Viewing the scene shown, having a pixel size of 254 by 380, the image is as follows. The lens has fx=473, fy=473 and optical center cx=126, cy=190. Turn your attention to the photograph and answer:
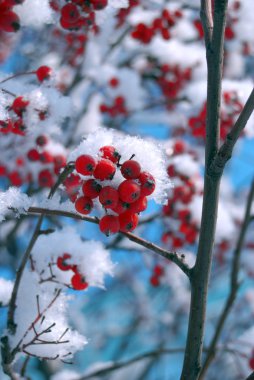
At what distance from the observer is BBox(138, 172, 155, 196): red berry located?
1583mm

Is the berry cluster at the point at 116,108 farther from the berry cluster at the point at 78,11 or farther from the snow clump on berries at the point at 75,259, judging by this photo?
the snow clump on berries at the point at 75,259

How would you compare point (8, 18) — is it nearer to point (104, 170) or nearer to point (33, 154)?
point (33, 154)

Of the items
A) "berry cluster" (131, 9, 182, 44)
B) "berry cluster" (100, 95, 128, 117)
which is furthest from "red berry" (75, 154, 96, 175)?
"berry cluster" (100, 95, 128, 117)

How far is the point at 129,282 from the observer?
880 centimetres

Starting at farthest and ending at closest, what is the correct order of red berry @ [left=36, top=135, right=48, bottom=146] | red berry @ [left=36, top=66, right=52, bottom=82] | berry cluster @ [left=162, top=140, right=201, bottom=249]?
1. berry cluster @ [left=162, top=140, right=201, bottom=249]
2. red berry @ [left=36, top=135, right=48, bottom=146]
3. red berry @ [left=36, top=66, right=52, bottom=82]

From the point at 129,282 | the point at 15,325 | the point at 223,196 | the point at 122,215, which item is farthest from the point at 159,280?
the point at 129,282

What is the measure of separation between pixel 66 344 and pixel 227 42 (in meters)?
4.08

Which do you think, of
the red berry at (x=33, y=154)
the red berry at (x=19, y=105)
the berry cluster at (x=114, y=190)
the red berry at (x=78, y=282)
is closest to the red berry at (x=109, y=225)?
the berry cluster at (x=114, y=190)

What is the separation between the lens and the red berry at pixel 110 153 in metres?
1.65

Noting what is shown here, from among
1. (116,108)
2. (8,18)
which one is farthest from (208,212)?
(116,108)

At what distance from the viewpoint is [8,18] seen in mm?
2330

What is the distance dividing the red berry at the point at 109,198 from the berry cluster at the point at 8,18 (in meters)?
1.23

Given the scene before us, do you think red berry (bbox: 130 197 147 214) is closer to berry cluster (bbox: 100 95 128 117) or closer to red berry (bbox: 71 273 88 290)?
red berry (bbox: 71 273 88 290)

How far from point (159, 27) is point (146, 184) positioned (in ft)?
9.74
